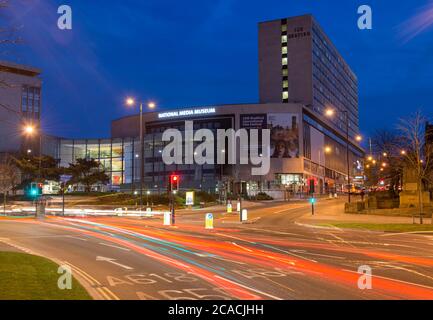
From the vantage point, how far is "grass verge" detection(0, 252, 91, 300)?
361 inches

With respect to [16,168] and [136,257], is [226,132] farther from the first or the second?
[136,257]

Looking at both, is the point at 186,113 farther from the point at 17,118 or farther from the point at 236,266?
the point at 236,266

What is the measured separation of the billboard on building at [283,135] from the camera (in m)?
113

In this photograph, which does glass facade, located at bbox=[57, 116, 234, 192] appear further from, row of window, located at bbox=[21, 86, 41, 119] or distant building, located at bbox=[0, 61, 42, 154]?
row of window, located at bbox=[21, 86, 41, 119]

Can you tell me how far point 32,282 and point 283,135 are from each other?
106360 millimetres

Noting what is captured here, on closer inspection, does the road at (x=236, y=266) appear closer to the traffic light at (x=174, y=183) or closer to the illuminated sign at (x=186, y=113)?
the traffic light at (x=174, y=183)

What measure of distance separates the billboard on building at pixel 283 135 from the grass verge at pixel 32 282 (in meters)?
101

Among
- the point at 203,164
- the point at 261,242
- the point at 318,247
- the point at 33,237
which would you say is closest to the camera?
the point at 318,247

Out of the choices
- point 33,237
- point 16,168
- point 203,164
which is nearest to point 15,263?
point 33,237

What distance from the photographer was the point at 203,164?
108250 mm

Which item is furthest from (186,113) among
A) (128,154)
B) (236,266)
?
(236,266)

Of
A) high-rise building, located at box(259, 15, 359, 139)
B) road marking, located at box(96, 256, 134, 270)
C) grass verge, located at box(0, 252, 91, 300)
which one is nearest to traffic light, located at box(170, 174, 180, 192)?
road marking, located at box(96, 256, 134, 270)
